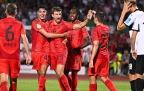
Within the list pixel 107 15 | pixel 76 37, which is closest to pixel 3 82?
pixel 76 37

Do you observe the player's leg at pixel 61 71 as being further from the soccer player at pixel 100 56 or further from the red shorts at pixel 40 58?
the soccer player at pixel 100 56

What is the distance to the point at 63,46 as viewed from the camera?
1508 centimetres

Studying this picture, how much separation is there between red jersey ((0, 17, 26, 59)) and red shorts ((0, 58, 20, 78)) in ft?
0.33

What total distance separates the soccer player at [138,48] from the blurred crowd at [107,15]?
16.9 meters

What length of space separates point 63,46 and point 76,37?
61.7 inches

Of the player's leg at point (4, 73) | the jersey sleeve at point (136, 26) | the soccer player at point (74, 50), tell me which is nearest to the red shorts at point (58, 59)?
the soccer player at point (74, 50)

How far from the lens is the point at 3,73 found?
1363 centimetres

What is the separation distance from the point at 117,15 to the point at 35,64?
2132 cm

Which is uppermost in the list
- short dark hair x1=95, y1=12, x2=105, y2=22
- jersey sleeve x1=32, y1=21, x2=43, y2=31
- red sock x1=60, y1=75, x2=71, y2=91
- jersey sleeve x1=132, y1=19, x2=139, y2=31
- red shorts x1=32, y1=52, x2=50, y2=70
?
short dark hair x1=95, y1=12, x2=105, y2=22

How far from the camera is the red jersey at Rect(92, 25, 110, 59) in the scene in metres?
15.1

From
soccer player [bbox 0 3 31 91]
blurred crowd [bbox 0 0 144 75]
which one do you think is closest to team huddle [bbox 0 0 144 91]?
soccer player [bbox 0 3 31 91]

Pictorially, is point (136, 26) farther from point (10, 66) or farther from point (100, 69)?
point (10, 66)

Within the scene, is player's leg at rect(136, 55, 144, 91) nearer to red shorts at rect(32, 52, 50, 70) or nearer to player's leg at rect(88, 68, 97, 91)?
player's leg at rect(88, 68, 97, 91)

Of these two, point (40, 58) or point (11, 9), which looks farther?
point (40, 58)
